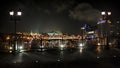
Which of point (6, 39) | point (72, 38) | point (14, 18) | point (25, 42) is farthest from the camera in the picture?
point (72, 38)

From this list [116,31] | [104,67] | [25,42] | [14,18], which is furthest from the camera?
[116,31]

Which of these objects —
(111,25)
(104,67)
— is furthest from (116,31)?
(104,67)

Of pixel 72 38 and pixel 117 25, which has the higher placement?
pixel 117 25

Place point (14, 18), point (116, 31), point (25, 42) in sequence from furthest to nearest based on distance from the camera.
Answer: point (116, 31) → point (25, 42) → point (14, 18)

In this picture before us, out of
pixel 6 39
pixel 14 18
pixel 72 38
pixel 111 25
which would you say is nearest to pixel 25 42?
pixel 6 39

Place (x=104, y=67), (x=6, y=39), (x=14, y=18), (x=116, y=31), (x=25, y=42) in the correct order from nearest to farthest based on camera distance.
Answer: (x=104, y=67) → (x=14, y=18) → (x=6, y=39) → (x=25, y=42) → (x=116, y=31)

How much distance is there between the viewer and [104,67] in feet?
43.1

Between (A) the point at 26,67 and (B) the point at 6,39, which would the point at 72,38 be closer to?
(B) the point at 6,39

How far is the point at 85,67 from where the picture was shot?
13.3 metres

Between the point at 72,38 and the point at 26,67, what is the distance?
95.5 metres

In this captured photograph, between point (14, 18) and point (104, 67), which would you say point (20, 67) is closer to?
point (104, 67)

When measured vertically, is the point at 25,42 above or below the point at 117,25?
below

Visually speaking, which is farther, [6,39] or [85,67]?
[6,39]

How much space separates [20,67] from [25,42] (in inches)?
3086
